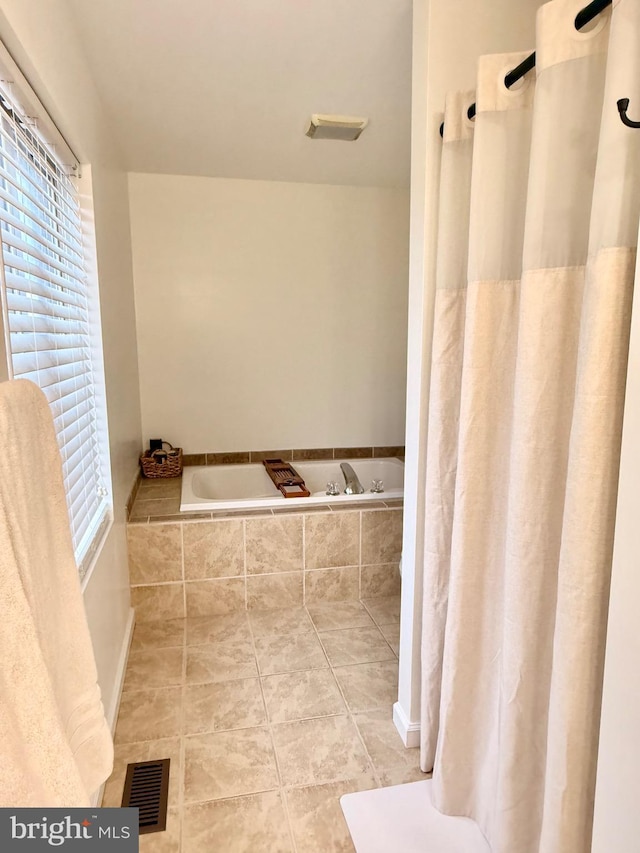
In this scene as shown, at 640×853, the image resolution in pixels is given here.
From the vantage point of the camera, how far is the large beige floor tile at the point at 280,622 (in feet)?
7.84

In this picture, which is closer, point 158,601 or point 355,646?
point 355,646

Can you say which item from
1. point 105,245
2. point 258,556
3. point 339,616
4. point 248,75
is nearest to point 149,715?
point 258,556

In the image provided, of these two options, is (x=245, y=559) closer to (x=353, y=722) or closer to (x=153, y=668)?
(x=153, y=668)

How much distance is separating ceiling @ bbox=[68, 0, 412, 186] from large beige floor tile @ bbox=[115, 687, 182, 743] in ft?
7.72

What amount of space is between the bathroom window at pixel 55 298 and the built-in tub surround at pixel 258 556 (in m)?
0.56

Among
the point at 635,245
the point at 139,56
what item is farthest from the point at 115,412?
the point at 635,245

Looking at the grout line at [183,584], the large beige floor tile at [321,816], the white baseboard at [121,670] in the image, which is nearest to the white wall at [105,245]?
the white baseboard at [121,670]

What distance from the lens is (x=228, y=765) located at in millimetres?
1626

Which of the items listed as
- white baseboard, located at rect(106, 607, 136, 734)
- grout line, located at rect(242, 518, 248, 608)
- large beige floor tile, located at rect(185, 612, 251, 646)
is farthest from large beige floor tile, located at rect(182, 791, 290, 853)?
grout line, located at rect(242, 518, 248, 608)

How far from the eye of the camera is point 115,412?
2240mm

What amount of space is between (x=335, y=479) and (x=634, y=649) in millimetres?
2837

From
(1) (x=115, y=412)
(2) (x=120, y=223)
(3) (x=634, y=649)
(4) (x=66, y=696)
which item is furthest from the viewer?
(2) (x=120, y=223)

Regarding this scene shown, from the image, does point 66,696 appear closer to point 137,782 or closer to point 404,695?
point 137,782

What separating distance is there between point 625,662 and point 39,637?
2.85 feet
